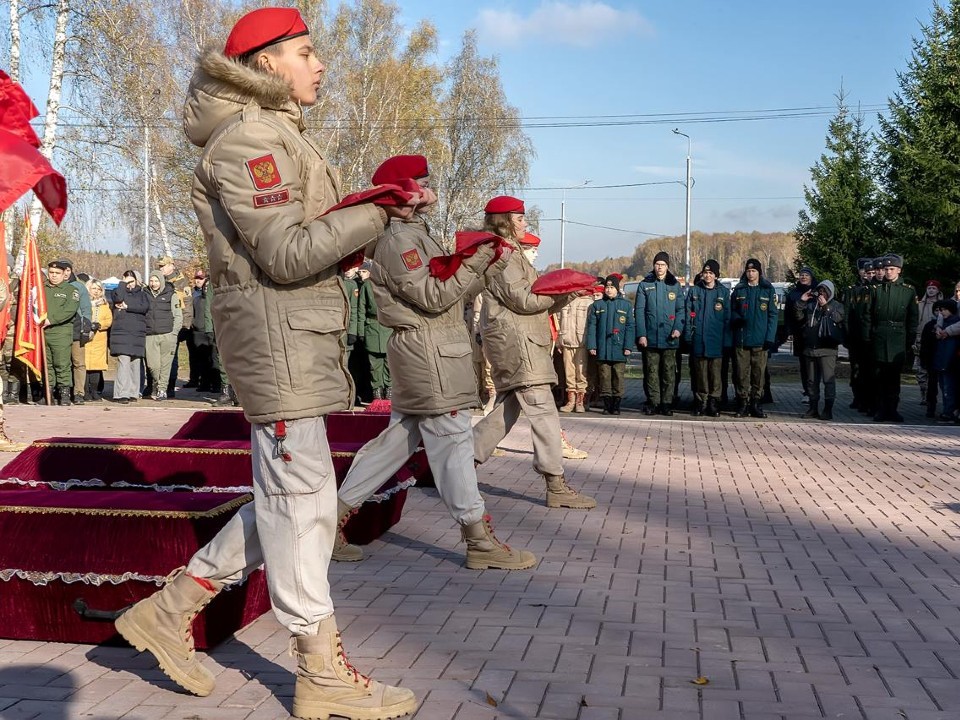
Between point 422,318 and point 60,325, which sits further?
point 60,325

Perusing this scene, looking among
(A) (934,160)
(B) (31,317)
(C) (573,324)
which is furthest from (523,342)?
(A) (934,160)

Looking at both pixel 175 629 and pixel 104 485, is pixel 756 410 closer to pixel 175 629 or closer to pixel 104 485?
pixel 104 485

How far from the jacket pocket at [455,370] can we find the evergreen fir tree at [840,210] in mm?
24017

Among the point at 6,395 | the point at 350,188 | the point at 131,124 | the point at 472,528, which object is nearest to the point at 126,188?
the point at 131,124

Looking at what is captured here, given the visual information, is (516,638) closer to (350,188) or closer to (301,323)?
(301,323)

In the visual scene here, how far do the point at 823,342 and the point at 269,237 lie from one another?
12.4 meters

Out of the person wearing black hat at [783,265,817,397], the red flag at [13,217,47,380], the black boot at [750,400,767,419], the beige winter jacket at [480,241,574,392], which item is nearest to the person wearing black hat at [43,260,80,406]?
the red flag at [13,217,47,380]

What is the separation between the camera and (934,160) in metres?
22.5

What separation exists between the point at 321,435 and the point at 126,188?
29.1 metres

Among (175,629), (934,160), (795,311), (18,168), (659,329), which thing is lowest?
(175,629)

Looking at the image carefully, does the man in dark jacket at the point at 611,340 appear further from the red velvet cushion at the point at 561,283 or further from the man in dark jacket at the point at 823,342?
the red velvet cushion at the point at 561,283

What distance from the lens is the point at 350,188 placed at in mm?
49344

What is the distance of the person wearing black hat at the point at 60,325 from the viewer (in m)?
15.7

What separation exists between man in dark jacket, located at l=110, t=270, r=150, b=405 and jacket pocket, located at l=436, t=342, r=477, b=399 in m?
12.2
